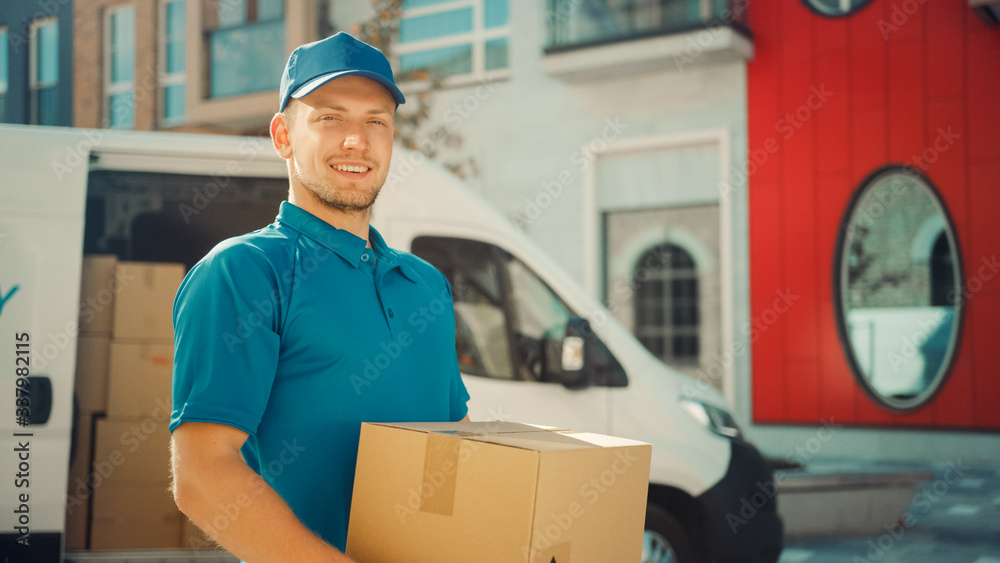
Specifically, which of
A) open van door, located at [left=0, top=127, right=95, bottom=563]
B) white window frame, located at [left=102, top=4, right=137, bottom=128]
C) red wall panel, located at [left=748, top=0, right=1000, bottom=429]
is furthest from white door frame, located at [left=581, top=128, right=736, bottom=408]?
white window frame, located at [left=102, top=4, right=137, bottom=128]

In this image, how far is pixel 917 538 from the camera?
21.5ft

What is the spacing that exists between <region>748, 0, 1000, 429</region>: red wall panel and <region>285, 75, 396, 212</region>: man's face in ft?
29.8

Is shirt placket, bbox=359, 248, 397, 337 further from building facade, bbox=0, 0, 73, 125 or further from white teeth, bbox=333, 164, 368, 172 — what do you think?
building facade, bbox=0, 0, 73, 125

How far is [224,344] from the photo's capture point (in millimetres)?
1512

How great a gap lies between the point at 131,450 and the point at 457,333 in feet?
5.47

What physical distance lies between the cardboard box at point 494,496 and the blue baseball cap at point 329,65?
0.70 meters

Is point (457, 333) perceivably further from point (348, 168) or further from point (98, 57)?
point (98, 57)

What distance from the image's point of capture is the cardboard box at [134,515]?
169 inches

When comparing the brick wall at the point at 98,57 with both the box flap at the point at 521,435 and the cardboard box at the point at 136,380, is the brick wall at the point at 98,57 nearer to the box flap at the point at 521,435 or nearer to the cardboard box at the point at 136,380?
the cardboard box at the point at 136,380

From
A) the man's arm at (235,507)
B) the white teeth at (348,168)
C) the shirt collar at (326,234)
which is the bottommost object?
the man's arm at (235,507)

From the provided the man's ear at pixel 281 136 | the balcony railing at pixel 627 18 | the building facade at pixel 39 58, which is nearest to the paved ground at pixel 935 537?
the man's ear at pixel 281 136

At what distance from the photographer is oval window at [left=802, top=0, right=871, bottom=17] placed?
33.3ft

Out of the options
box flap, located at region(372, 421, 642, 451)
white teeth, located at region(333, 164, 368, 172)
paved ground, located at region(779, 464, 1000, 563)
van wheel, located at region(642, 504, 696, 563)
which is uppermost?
white teeth, located at region(333, 164, 368, 172)

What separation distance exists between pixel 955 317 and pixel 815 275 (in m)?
1.49
